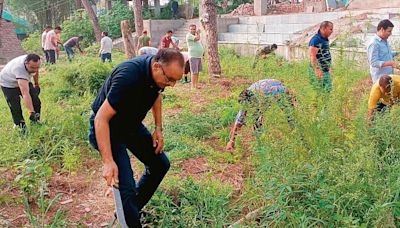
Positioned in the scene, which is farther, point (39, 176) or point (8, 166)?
point (8, 166)

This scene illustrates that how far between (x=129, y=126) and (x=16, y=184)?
1.63 m

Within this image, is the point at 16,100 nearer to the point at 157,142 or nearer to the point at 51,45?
the point at 157,142

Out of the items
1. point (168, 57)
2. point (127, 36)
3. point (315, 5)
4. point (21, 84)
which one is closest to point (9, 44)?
point (127, 36)

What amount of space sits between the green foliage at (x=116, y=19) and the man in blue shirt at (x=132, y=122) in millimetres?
19724

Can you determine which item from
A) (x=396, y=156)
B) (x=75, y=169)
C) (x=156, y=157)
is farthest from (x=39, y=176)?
(x=396, y=156)

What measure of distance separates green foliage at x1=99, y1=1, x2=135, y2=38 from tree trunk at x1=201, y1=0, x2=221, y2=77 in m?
12.8

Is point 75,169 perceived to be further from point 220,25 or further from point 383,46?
point 220,25

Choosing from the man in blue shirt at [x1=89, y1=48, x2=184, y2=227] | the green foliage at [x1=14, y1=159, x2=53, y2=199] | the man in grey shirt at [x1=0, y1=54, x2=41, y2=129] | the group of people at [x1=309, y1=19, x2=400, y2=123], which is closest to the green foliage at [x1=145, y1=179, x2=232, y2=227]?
the man in blue shirt at [x1=89, y1=48, x2=184, y2=227]

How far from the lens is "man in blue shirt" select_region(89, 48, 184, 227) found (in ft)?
9.25

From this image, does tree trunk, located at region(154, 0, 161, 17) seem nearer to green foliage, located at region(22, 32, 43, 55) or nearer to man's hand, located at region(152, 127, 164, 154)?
green foliage, located at region(22, 32, 43, 55)

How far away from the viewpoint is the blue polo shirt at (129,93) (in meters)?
2.82

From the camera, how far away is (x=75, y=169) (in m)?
4.82

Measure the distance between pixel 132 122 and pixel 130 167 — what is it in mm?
307

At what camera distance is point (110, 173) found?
2820 mm
